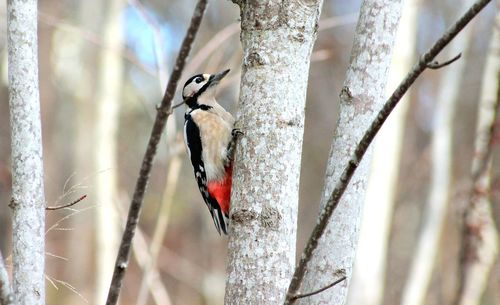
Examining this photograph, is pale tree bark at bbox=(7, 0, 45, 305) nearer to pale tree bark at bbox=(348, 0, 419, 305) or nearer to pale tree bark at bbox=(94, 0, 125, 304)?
pale tree bark at bbox=(94, 0, 125, 304)

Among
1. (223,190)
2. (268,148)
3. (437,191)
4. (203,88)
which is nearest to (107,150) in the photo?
(203,88)

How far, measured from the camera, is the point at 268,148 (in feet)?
7.98

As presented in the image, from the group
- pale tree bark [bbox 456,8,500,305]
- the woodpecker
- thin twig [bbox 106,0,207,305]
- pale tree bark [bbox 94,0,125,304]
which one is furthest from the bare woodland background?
thin twig [bbox 106,0,207,305]

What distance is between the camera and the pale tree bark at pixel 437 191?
20.9ft

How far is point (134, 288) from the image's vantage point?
12844 mm

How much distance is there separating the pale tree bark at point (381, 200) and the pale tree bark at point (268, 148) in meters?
3.93

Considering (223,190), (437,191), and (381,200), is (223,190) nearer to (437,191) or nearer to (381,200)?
(381,200)

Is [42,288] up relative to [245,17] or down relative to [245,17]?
down

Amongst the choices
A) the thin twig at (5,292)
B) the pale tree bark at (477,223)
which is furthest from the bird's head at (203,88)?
the thin twig at (5,292)

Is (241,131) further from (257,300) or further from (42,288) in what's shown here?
(42,288)

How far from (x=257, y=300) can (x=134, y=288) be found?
1094 centimetres

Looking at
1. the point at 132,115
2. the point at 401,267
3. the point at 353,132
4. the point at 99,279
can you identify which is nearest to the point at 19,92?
the point at 353,132

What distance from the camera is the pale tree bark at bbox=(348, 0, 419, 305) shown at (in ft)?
20.4

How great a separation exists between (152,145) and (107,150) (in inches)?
213
